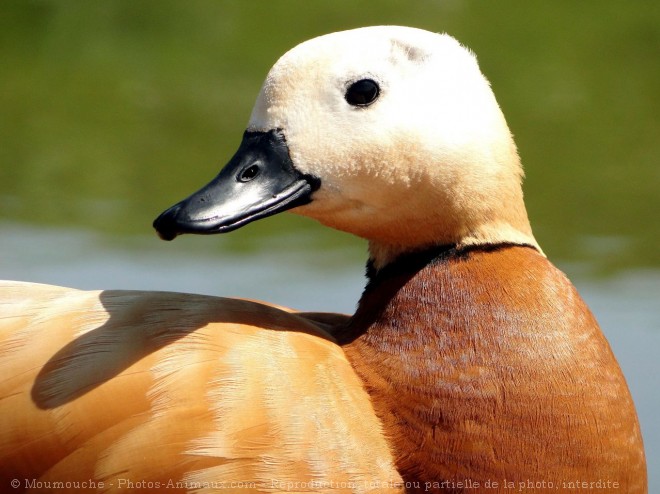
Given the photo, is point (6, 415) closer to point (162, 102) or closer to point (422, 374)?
point (422, 374)

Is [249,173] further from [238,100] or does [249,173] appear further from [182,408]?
[238,100]

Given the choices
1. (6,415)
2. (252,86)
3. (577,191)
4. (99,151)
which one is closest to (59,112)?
(99,151)

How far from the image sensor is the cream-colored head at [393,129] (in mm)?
1933

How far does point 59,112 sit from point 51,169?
0.57 m

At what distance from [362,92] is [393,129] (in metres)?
0.08

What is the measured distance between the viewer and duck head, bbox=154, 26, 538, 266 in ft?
6.34

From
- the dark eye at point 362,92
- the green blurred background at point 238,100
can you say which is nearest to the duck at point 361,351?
the dark eye at point 362,92

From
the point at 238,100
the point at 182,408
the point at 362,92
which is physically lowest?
the point at 182,408

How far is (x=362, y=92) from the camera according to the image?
1937mm

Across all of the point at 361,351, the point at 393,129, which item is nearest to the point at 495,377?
the point at 361,351

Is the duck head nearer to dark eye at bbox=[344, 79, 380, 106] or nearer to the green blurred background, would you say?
dark eye at bbox=[344, 79, 380, 106]

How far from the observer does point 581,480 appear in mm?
1908

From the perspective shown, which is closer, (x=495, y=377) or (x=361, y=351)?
(x=495, y=377)

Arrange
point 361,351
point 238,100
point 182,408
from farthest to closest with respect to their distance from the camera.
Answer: point 238,100 → point 361,351 → point 182,408
